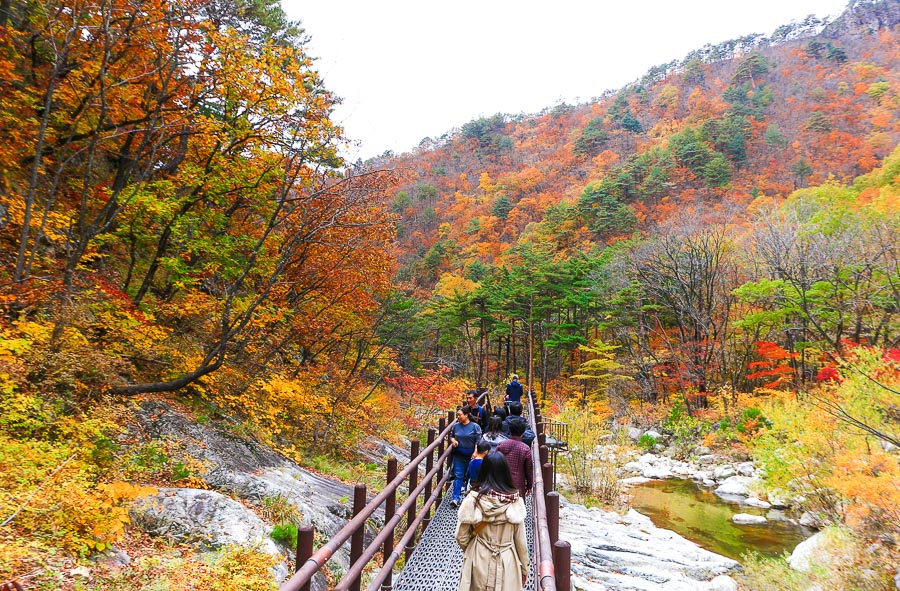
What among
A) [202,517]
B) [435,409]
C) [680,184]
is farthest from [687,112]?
[202,517]

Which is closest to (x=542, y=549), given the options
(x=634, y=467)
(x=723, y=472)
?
(x=723, y=472)

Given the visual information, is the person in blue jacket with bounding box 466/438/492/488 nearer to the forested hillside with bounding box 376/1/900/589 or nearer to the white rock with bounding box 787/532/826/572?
the forested hillside with bounding box 376/1/900/589

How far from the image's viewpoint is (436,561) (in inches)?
196

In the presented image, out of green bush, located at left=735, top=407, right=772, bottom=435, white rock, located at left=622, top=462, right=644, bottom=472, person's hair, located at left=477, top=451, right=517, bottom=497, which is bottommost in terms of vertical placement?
white rock, located at left=622, top=462, right=644, bottom=472

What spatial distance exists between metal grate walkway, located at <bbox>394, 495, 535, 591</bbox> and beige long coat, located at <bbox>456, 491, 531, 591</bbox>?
152 cm

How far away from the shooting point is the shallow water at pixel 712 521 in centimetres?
1076

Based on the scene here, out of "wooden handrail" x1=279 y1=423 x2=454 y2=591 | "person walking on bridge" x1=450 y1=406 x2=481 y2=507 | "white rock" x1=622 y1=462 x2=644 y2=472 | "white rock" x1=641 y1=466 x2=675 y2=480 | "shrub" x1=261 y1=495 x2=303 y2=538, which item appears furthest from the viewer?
"white rock" x1=622 y1=462 x2=644 y2=472

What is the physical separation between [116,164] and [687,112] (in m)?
69.0

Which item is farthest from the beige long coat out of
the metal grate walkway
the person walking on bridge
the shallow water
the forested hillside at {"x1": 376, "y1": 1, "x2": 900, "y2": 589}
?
the shallow water

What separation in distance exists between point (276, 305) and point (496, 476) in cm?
884

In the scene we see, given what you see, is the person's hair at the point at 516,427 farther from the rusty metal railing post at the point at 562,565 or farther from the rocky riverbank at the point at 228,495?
the rocky riverbank at the point at 228,495

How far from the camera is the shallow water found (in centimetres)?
1076

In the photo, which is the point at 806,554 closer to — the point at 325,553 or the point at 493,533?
the point at 493,533

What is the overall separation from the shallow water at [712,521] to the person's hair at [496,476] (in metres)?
9.89
